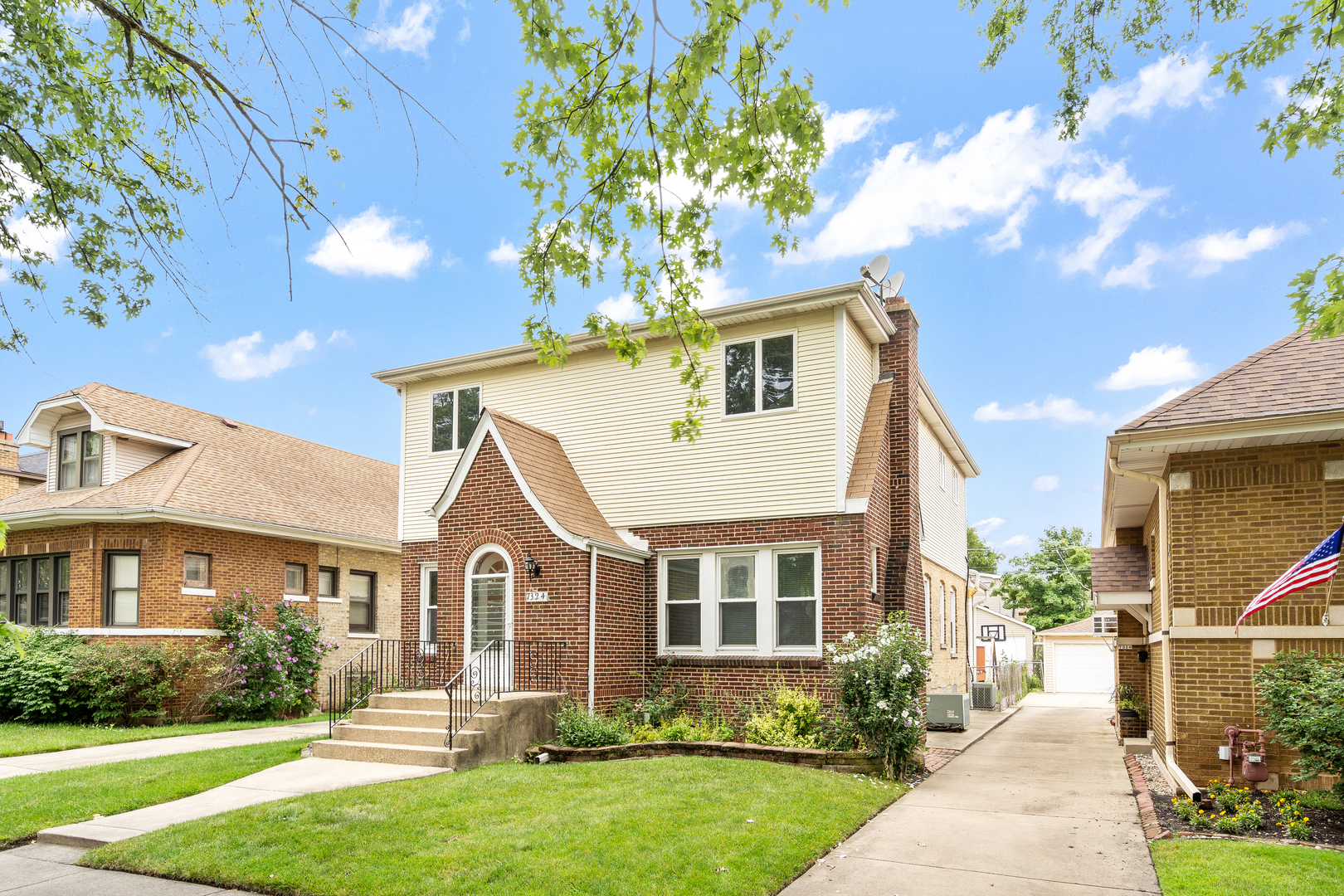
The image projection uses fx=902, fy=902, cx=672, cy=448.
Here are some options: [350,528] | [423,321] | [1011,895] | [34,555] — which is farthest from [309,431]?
[423,321]

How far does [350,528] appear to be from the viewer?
21.6m

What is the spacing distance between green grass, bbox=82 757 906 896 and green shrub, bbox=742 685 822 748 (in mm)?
2303

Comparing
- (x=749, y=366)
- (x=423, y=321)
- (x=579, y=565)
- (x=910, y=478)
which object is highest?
(x=423, y=321)

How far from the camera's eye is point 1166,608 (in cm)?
1107

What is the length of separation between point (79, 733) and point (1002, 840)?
1485 cm

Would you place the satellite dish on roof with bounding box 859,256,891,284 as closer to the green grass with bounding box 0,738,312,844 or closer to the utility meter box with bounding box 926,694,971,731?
the utility meter box with bounding box 926,694,971,731

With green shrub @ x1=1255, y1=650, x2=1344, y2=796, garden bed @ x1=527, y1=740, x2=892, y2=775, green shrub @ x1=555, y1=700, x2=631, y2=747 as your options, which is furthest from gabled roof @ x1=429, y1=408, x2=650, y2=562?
green shrub @ x1=1255, y1=650, x2=1344, y2=796

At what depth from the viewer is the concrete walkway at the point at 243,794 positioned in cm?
798

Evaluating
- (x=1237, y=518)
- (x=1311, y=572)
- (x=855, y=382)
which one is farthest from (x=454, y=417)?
(x=1311, y=572)

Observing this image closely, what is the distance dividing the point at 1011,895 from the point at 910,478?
9326 millimetres

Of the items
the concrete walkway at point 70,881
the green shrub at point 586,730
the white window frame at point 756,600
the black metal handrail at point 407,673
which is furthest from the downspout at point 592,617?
the concrete walkway at point 70,881

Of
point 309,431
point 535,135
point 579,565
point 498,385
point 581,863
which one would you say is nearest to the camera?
point 581,863

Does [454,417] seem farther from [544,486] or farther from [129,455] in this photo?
[129,455]

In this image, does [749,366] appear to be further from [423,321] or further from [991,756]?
[423,321]
